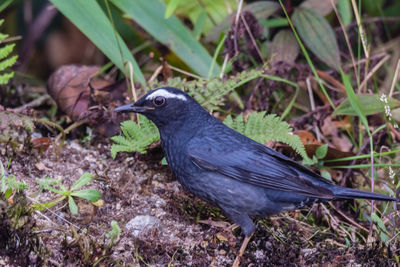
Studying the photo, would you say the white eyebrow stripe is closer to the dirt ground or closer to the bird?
the bird

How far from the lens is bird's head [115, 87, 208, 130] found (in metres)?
4.29

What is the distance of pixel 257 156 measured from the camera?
4.14m

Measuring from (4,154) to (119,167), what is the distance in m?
0.95

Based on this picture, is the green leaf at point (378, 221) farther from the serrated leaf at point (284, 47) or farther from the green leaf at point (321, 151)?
the serrated leaf at point (284, 47)

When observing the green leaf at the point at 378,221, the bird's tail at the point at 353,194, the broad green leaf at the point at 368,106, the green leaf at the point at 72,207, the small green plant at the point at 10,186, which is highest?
the small green plant at the point at 10,186

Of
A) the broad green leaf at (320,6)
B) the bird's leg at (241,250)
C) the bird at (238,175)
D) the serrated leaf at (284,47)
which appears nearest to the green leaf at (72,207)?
the bird at (238,175)

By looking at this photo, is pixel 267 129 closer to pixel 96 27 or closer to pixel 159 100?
pixel 159 100

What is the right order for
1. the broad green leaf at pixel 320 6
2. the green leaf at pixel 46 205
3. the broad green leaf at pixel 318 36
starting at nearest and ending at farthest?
the green leaf at pixel 46 205
the broad green leaf at pixel 318 36
the broad green leaf at pixel 320 6

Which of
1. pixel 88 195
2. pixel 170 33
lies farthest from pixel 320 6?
pixel 88 195

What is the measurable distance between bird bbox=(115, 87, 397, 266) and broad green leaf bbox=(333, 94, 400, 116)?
1101 millimetres

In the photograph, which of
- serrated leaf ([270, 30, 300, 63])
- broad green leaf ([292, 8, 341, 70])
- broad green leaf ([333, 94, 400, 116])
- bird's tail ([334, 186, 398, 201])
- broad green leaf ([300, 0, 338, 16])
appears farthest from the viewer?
broad green leaf ([300, 0, 338, 16])

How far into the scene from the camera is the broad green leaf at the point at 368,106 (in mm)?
4957

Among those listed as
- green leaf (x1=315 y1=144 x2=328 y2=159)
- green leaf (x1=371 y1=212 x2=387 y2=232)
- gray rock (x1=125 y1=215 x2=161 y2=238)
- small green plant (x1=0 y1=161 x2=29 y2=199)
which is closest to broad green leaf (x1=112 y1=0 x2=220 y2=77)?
green leaf (x1=315 y1=144 x2=328 y2=159)

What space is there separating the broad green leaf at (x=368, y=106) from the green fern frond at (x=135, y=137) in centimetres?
174
